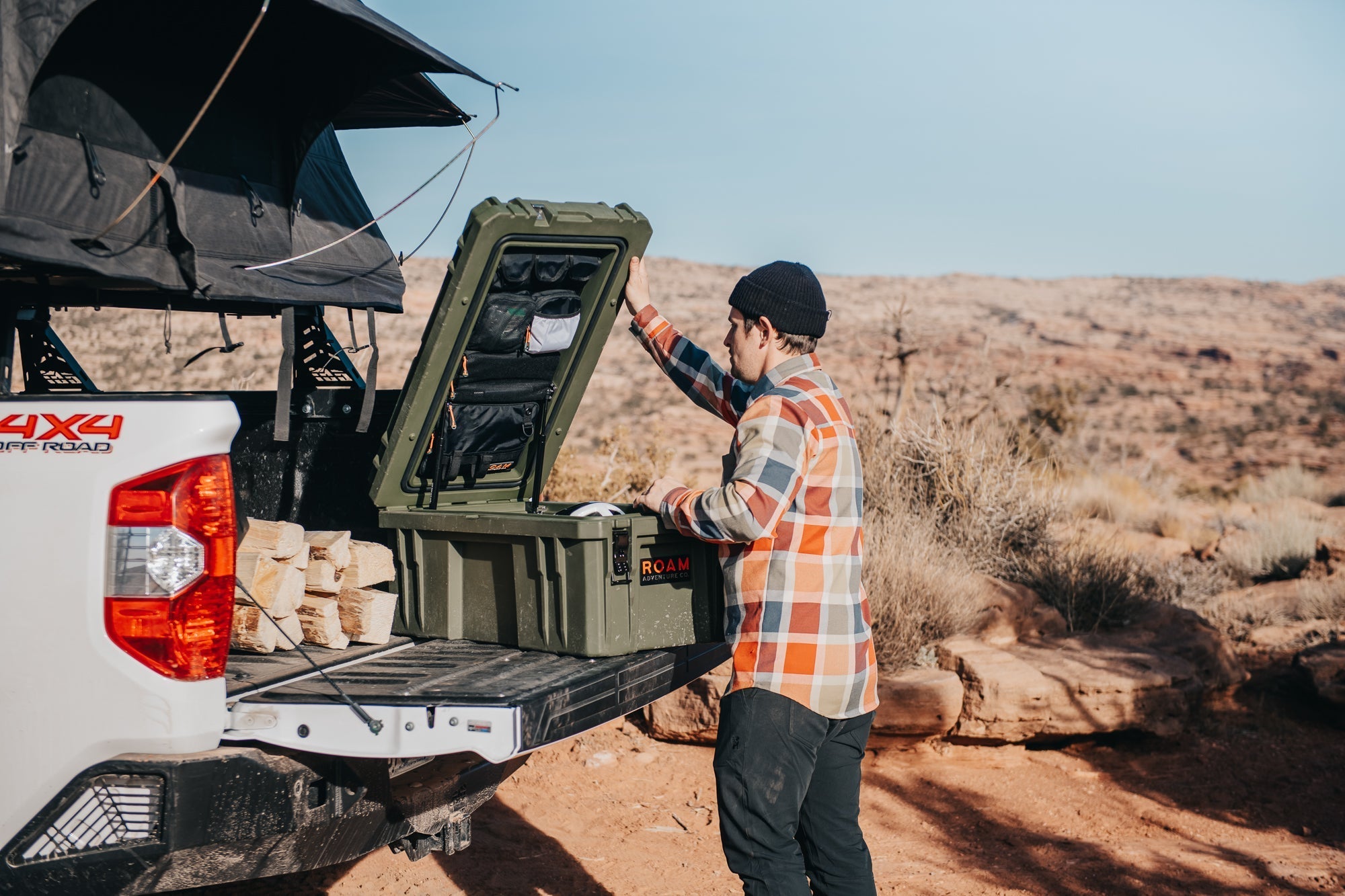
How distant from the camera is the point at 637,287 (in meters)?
3.95

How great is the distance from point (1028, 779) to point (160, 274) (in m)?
5.16

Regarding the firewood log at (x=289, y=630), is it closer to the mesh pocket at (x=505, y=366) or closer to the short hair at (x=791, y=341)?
the mesh pocket at (x=505, y=366)

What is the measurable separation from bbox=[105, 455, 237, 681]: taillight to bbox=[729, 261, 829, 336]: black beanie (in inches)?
56.9

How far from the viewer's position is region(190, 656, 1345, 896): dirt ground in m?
4.64

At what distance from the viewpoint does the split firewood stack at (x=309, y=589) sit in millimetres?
3305

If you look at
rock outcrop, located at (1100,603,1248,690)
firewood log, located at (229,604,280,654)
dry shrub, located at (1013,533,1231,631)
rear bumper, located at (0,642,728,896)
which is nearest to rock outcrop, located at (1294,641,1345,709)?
rock outcrop, located at (1100,603,1248,690)

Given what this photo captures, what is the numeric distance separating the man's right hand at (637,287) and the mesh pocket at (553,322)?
183 mm

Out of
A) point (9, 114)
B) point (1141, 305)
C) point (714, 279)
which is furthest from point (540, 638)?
point (1141, 305)

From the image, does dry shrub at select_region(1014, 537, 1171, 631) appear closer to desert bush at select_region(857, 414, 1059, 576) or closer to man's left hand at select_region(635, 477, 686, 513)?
desert bush at select_region(857, 414, 1059, 576)

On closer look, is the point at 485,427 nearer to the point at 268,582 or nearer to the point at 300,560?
the point at 300,560

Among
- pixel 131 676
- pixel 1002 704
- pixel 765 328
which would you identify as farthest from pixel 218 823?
pixel 1002 704

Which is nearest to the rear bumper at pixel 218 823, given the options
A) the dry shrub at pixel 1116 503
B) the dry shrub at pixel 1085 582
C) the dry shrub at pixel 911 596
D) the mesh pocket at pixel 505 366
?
the mesh pocket at pixel 505 366

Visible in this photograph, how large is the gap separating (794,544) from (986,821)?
3381mm

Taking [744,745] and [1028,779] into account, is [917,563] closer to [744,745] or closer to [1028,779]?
[1028,779]
